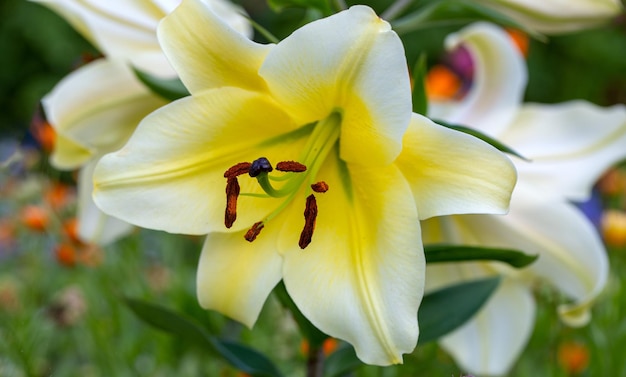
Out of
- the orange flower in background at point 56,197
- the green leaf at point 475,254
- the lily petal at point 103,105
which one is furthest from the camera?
the orange flower in background at point 56,197

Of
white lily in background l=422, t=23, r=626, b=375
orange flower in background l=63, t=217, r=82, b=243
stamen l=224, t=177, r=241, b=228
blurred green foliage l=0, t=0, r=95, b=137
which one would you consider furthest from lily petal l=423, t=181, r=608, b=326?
blurred green foliage l=0, t=0, r=95, b=137

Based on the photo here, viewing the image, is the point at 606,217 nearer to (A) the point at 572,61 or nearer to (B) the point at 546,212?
(B) the point at 546,212

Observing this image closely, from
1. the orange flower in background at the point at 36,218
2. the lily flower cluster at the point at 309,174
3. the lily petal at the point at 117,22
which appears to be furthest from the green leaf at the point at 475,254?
the orange flower in background at the point at 36,218

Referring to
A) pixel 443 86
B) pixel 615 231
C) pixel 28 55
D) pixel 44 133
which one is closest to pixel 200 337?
pixel 44 133

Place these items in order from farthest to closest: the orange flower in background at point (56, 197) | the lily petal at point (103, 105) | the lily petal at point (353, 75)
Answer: the orange flower in background at point (56, 197)
the lily petal at point (103, 105)
the lily petal at point (353, 75)

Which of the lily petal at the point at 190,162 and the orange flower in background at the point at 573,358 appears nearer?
the lily petal at the point at 190,162

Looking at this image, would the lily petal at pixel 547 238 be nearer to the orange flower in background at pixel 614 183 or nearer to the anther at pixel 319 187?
the anther at pixel 319 187

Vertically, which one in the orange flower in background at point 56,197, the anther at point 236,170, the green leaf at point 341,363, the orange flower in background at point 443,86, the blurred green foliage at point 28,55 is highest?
the anther at point 236,170
